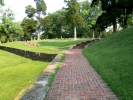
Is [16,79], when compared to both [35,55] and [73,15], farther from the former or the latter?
[73,15]

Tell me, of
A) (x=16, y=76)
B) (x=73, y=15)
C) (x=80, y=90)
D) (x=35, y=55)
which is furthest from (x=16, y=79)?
(x=73, y=15)

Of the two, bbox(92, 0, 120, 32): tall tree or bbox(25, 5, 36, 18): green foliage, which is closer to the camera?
bbox(92, 0, 120, 32): tall tree

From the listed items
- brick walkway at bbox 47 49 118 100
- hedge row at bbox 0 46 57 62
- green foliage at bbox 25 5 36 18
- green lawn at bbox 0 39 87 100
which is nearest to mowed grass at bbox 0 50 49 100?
green lawn at bbox 0 39 87 100

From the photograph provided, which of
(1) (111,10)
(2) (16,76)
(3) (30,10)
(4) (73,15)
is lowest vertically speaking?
(2) (16,76)

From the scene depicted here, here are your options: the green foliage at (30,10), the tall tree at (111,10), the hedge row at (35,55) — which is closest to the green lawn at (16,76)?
the hedge row at (35,55)

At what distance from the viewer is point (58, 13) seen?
192 ft

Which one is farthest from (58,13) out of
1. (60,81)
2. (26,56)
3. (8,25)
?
(60,81)

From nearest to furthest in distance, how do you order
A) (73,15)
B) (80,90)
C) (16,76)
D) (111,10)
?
(80,90) → (16,76) → (111,10) → (73,15)

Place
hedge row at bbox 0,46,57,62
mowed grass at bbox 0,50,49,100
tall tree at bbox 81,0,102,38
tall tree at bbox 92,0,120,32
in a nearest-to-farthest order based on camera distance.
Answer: mowed grass at bbox 0,50,49,100 < hedge row at bbox 0,46,57,62 < tall tree at bbox 92,0,120,32 < tall tree at bbox 81,0,102,38

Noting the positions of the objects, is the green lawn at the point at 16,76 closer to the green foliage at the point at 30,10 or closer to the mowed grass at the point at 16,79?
the mowed grass at the point at 16,79

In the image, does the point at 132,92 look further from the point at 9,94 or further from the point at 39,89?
the point at 9,94

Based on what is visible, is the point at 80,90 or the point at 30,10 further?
the point at 30,10

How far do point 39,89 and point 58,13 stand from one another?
56316mm

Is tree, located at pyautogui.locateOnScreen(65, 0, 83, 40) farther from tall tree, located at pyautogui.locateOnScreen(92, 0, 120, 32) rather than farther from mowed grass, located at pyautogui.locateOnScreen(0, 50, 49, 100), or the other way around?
mowed grass, located at pyautogui.locateOnScreen(0, 50, 49, 100)
